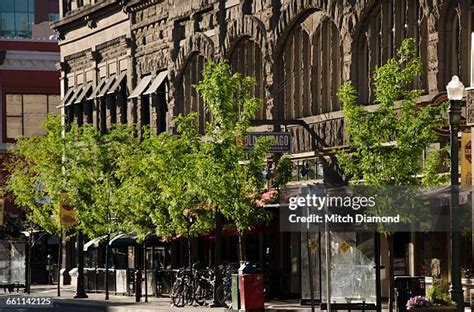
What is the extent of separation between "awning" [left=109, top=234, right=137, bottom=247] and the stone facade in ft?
18.7

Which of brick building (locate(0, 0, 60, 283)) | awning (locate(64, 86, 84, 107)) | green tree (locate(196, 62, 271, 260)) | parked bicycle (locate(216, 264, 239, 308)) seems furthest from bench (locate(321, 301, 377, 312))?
brick building (locate(0, 0, 60, 283))

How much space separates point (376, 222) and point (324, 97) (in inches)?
707

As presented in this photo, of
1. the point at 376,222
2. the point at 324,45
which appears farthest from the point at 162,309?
the point at 376,222

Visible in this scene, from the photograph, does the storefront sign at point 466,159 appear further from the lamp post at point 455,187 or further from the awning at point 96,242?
the awning at point 96,242

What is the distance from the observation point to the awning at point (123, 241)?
216 ft

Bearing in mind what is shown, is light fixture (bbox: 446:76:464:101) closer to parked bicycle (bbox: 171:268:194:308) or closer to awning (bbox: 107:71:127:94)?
parked bicycle (bbox: 171:268:194:308)

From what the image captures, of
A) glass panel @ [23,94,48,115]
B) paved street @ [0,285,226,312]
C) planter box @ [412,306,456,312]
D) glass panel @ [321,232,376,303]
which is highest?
glass panel @ [23,94,48,115]

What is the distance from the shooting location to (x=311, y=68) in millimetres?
57156

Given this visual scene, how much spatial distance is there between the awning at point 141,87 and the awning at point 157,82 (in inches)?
27.3

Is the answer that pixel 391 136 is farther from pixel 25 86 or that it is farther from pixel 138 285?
pixel 25 86

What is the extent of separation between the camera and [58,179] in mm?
65812

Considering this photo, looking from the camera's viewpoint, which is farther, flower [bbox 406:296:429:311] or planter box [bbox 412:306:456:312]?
flower [bbox 406:296:429:311]

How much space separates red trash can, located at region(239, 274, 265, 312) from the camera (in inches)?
1822

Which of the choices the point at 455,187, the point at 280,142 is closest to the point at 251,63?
the point at 280,142
